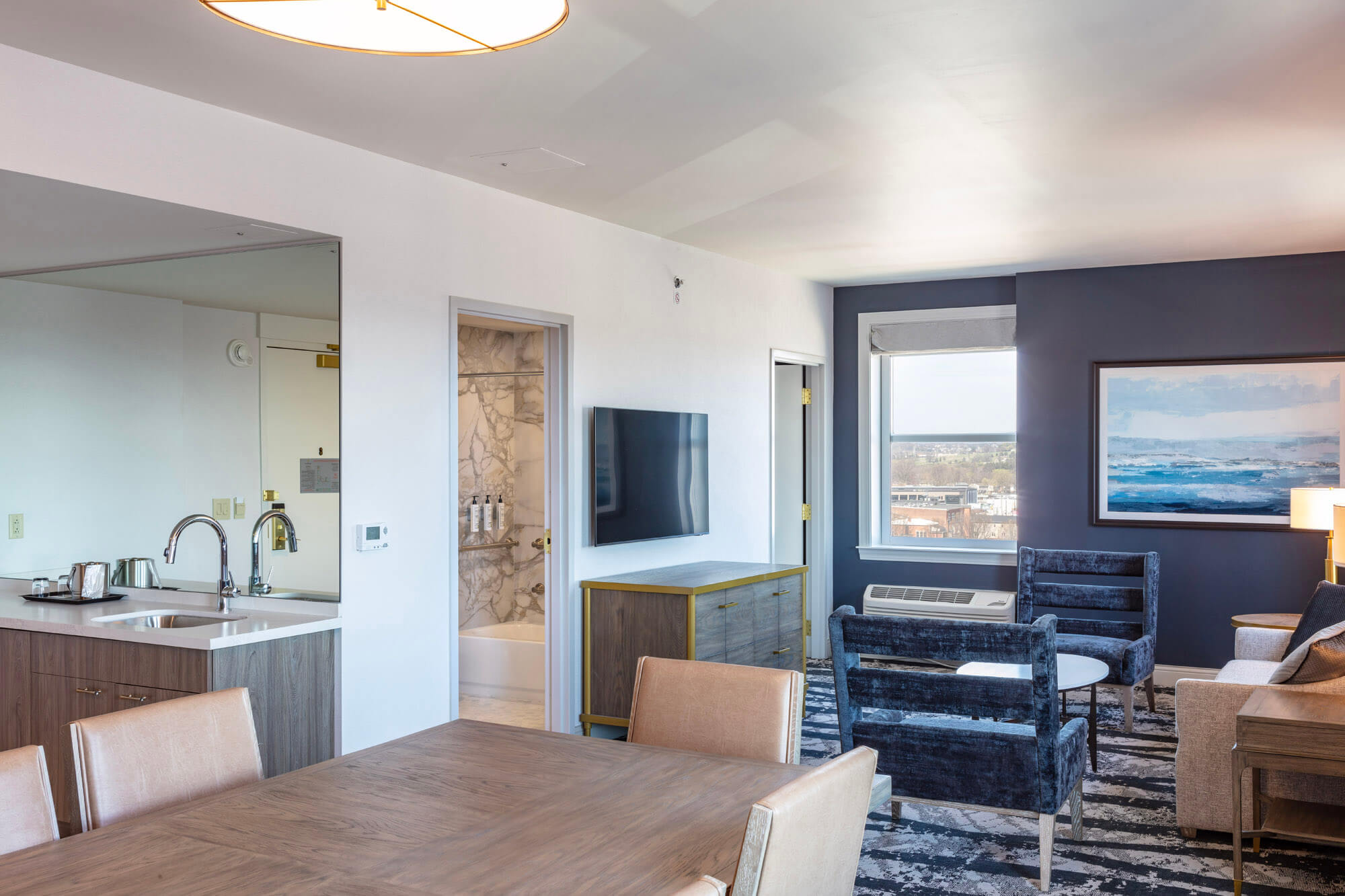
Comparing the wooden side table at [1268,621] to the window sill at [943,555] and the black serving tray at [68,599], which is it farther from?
the black serving tray at [68,599]

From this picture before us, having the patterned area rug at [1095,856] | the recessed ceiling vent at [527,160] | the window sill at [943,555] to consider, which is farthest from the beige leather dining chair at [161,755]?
the window sill at [943,555]

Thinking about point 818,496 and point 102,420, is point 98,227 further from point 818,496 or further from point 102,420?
point 818,496

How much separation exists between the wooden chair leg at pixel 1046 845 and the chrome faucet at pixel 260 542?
268 centimetres

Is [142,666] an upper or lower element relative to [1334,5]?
lower

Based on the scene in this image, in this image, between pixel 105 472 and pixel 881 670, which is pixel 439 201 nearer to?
pixel 105 472

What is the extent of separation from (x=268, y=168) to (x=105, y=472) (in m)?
1.88

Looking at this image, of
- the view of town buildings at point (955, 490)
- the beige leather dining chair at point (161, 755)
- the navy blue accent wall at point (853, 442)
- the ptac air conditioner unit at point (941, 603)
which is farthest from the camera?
the navy blue accent wall at point (853, 442)

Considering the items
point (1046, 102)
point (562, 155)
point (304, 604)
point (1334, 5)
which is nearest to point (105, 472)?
point (304, 604)

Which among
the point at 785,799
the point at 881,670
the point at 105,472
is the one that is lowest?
the point at 881,670

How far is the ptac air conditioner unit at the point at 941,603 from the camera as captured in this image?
21.5 feet

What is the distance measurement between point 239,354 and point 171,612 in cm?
104

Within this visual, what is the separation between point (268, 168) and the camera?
11.6 ft

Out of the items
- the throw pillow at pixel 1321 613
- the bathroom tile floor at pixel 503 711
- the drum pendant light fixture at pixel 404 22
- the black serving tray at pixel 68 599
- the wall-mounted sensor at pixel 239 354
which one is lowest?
the bathroom tile floor at pixel 503 711

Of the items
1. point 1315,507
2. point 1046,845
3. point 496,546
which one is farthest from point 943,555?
point 1046,845
